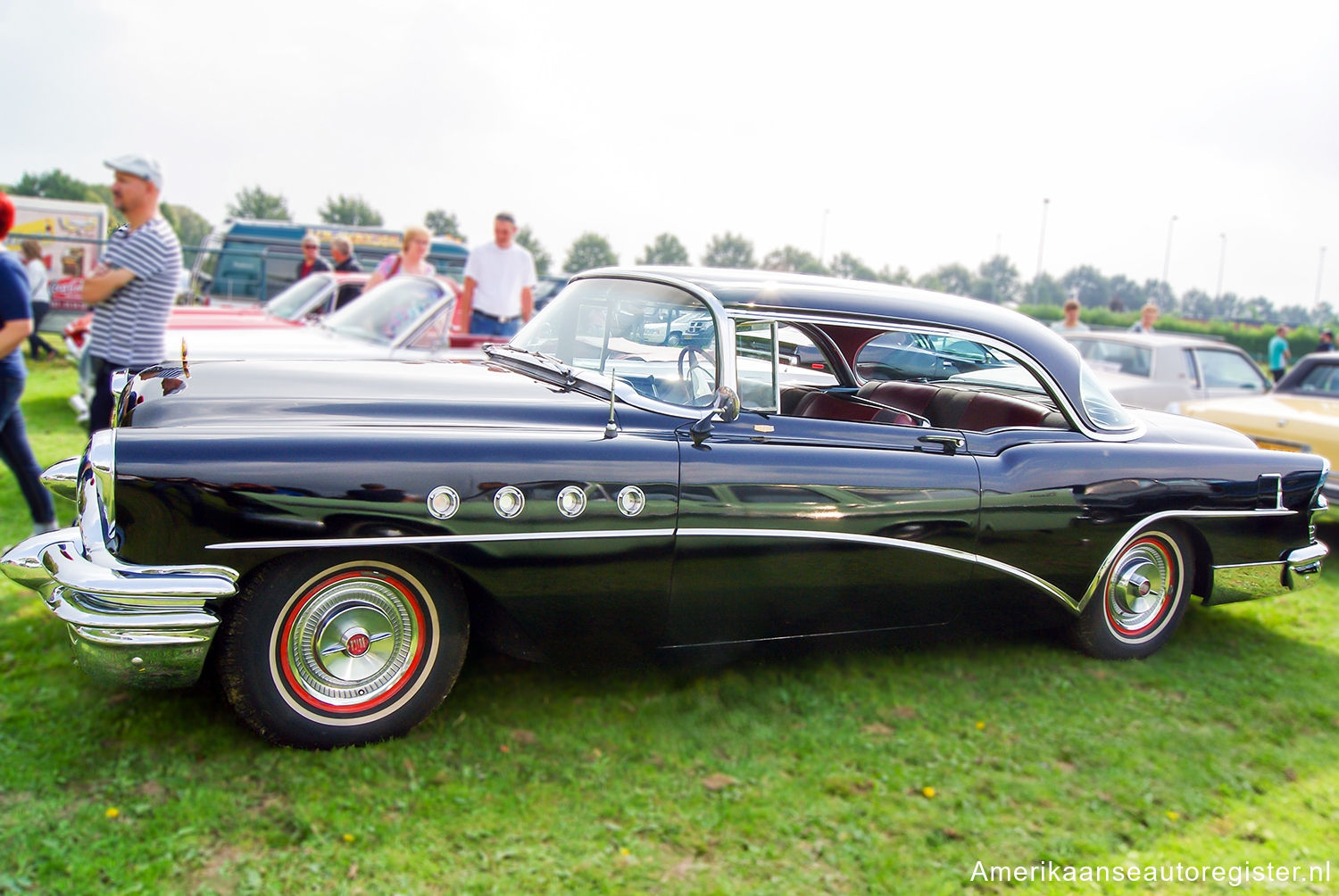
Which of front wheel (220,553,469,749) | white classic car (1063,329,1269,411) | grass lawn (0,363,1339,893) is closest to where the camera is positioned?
grass lawn (0,363,1339,893)

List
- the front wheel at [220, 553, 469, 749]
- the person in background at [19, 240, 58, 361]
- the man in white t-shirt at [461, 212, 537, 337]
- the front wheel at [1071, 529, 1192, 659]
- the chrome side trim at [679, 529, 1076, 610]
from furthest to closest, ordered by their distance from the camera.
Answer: the person in background at [19, 240, 58, 361]
the man in white t-shirt at [461, 212, 537, 337]
the front wheel at [1071, 529, 1192, 659]
the chrome side trim at [679, 529, 1076, 610]
the front wheel at [220, 553, 469, 749]

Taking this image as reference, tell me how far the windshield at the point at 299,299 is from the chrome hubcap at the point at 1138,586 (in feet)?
22.0

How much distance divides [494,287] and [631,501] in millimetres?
4372

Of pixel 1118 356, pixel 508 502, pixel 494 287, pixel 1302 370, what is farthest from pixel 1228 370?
pixel 508 502

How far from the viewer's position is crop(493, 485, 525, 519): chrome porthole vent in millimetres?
2699

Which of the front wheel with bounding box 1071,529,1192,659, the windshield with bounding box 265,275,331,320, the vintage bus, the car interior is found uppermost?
the vintage bus

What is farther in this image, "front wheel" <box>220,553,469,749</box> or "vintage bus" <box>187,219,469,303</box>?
"vintage bus" <box>187,219,469,303</box>

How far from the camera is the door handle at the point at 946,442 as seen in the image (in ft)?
11.2

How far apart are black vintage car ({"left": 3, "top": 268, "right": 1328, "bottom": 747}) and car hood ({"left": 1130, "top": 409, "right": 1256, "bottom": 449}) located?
3cm

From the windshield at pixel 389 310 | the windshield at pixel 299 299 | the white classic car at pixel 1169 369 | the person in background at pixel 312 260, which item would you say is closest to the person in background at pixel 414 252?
the windshield at pixel 389 310

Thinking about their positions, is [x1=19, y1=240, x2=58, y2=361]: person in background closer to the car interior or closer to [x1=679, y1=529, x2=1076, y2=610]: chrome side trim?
the car interior

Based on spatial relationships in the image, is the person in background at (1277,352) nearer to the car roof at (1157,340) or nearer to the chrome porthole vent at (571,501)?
the car roof at (1157,340)

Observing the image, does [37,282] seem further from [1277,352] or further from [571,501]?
[1277,352]

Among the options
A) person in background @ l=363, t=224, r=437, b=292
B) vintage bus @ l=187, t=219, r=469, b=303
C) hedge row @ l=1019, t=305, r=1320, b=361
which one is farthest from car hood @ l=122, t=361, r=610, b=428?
hedge row @ l=1019, t=305, r=1320, b=361
